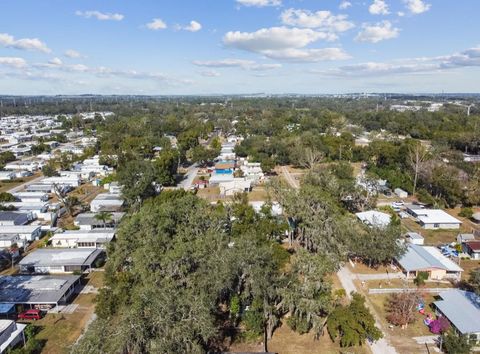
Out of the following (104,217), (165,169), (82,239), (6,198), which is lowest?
(82,239)

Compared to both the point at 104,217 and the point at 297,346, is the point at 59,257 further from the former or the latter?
the point at 297,346

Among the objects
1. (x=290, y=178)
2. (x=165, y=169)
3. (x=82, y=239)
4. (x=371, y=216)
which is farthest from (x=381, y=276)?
(x=165, y=169)

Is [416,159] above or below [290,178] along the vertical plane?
above

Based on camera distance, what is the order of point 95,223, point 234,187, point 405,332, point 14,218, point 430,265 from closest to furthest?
point 405,332 → point 430,265 → point 95,223 → point 14,218 → point 234,187

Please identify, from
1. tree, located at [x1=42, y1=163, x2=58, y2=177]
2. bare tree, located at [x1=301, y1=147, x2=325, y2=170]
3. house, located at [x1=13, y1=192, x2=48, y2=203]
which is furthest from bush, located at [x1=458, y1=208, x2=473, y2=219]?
tree, located at [x1=42, y1=163, x2=58, y2=177]

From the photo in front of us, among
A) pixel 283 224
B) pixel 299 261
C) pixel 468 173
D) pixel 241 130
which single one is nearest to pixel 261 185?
pixel 283 224

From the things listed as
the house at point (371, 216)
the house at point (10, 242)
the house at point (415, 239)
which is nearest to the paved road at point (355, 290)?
the house at point (415, 239)

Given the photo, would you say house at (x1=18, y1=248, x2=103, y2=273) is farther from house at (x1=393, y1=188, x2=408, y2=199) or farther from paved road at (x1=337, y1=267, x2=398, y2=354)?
house at (x1=393, y1=188, x2=408, y2=199)

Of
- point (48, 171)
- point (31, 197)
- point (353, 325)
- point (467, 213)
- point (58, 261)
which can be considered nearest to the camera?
point (353, 325)
